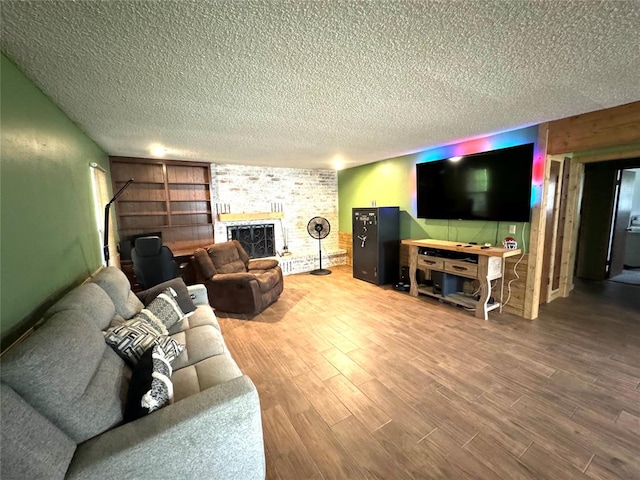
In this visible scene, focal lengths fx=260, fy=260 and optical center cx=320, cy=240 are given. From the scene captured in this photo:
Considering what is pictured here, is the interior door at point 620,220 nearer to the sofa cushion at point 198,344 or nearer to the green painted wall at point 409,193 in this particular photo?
the green painted wall at point 409,193

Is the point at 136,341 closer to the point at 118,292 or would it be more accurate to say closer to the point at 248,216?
the point at 118,292

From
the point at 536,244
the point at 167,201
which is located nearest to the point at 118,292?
the point at 167,201

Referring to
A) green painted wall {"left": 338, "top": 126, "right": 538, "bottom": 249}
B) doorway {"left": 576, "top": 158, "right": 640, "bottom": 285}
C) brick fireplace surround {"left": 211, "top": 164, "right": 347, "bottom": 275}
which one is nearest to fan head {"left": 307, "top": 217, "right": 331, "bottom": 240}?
brick fireplace surround {"left": 211, "top": 164, "right": 347, "bottom": 275}

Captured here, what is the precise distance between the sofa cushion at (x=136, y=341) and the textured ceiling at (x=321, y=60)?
156cm

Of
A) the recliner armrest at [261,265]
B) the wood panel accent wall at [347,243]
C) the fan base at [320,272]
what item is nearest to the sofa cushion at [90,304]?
the recliner armrest at [261,265]

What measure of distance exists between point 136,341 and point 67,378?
0.56 metres

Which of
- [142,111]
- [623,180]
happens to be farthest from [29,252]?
[623,180]

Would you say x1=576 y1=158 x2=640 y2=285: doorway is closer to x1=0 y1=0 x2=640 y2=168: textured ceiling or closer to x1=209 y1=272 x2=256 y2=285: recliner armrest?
x1=0 y1=0 x2=640 y2=168: textured ceiling

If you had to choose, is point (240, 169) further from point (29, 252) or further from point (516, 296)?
point (516, 296)

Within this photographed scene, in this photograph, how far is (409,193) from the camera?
461 centimetres

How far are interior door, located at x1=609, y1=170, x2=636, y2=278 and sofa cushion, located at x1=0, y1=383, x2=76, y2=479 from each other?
694cm

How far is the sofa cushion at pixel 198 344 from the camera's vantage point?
1.73 m

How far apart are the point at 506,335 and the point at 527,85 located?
7.79 ft

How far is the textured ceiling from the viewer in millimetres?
1144
